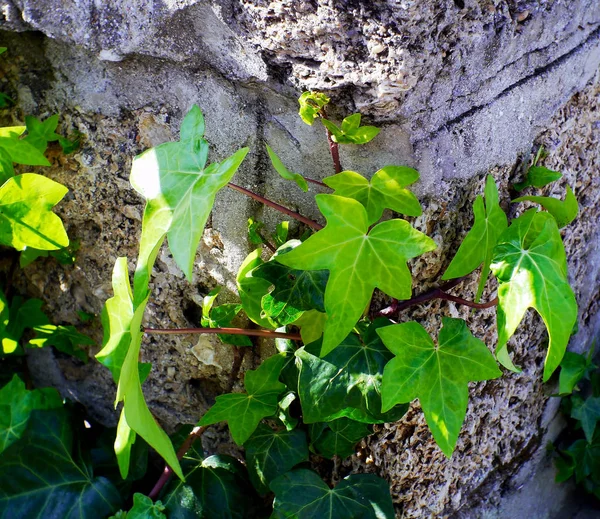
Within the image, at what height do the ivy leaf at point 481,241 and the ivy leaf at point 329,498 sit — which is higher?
the ivy leaf at point 481,241

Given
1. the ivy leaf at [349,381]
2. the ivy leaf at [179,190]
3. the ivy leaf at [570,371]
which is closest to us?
the ivy leaf at [179,190]

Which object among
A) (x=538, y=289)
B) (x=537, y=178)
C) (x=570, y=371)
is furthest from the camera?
(x=570, y=371)

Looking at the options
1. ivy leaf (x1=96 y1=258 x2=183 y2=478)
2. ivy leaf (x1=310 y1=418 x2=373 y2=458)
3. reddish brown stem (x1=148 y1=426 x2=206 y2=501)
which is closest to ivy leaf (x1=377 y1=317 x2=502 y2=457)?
ivy leaf (x1=310 y1=418 x2=373 y2=458)

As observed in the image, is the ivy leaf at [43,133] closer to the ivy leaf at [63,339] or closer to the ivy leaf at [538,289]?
the ivy leaf at [63,339]

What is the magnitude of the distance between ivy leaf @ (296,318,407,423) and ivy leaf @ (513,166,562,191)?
0.30 metres

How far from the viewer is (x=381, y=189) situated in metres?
0.75

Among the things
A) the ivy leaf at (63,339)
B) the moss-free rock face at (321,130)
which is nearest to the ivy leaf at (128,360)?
the moss-free rock face at (321,130)

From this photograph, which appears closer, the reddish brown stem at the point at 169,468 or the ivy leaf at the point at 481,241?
the ivy leaf at the point at 481,241

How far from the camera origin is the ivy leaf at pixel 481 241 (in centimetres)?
75

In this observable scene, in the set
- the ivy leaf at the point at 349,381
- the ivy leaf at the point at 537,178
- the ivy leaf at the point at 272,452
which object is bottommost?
the ivy leaf at the point at 272,452

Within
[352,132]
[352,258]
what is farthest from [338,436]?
[352,132]

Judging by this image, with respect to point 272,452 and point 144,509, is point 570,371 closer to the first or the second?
point 272,452

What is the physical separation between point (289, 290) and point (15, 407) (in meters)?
0.50

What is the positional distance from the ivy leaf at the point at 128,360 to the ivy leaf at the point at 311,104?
0.28 m
